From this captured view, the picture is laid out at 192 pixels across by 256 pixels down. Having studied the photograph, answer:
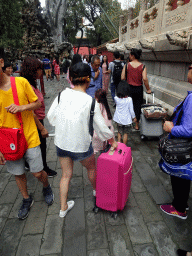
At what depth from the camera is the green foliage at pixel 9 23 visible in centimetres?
1339

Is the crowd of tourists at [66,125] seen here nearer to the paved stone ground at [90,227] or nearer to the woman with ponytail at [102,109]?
the paved stone ground at [90,227]

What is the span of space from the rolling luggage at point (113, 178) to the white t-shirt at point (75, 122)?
269 millimetres

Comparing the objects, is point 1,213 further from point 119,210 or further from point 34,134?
point 119,210

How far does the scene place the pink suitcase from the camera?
2.14m

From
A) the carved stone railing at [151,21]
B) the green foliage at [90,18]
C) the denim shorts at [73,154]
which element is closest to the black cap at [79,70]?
the denim shorts at [73,154]

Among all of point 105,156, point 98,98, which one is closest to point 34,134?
point 105,156

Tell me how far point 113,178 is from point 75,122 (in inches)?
32.1

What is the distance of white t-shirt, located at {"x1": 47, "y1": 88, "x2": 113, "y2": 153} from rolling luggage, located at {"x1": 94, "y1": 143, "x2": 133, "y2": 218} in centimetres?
27

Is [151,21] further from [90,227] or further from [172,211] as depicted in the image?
[90,227]

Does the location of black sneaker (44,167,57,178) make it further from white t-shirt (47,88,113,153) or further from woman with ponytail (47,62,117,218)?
white t-shirt (47,88,113,153)

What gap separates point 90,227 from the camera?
2.24 meters

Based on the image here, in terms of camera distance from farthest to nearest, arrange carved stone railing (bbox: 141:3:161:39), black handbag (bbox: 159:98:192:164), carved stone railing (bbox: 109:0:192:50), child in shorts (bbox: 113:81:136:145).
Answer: carved stone railing (bbox: 141:3:161:39) → carved stone railing (bbox: 109:0:192:50) → child in shorts (bbox: 113:81:136:145) → black handbag (bbox: 159:98:192:164)

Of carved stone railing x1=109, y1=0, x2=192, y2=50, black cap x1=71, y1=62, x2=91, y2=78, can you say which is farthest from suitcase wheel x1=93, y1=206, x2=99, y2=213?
carved stone railing x1=109, y1=0, x2=192, y2=50

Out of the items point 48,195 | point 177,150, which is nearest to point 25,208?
point 48,195
